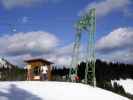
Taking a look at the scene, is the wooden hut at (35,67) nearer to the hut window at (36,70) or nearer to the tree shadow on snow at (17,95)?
the hut window at (36,70)

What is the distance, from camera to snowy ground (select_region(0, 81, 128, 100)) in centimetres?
2630

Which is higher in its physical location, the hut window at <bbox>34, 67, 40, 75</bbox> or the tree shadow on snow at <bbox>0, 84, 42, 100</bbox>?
the hut window at <bbox>34, 67, 40, 75</bbox>

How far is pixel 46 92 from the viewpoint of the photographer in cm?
2925

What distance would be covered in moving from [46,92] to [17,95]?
143 inches

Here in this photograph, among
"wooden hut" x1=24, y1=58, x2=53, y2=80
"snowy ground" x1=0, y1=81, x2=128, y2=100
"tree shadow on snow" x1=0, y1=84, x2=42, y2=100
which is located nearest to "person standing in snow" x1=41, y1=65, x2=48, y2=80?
"wooden hut" x1=24, y1=58, x2=53, y2=80

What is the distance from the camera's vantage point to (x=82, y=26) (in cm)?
4700

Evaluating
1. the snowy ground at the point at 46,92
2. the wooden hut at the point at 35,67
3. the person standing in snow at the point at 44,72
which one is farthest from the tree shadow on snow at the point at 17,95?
the wooden hut at the point at 35,67

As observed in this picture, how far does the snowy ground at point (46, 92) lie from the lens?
86.3 feet

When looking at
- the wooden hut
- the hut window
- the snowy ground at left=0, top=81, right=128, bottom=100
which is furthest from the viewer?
the hut window

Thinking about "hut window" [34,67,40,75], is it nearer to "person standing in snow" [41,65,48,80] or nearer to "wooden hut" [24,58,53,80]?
"wooden hut" [24,58,53,80]

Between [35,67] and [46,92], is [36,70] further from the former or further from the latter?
[46,92]

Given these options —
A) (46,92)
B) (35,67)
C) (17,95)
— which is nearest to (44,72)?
(35,67)

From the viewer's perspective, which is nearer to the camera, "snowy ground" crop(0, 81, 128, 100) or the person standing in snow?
"snowy ground" crop(0, 81, 128, 100)

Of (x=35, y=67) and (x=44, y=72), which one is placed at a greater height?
(x=35, y=67)
